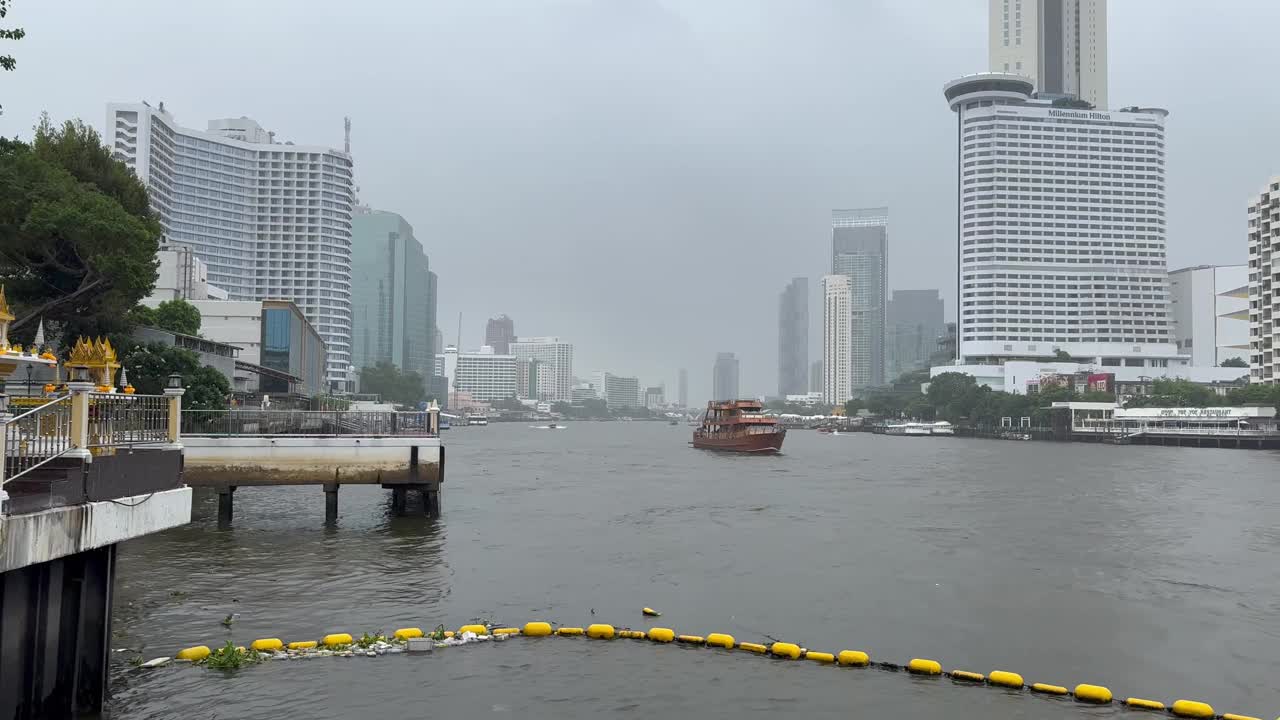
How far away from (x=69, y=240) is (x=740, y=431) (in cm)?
7421

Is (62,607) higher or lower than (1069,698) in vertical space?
higher

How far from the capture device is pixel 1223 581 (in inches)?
1014

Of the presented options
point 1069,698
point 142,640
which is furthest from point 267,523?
point 1069,698

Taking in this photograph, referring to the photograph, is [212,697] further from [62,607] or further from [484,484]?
[484,484]

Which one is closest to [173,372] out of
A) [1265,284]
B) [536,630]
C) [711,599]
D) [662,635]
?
[711,599]

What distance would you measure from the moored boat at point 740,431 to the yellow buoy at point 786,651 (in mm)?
78750

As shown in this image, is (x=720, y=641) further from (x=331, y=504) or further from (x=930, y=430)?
(x=930, y=430)

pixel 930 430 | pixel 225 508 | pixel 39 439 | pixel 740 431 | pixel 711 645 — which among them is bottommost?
pixel 930 430

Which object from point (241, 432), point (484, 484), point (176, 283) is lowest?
point (484, 484)

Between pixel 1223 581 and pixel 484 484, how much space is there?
3798 centimetres

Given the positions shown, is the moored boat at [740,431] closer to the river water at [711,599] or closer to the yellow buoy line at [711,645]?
the river water at [711,599]

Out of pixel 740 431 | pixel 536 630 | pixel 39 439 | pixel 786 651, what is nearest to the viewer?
pixel 39 439

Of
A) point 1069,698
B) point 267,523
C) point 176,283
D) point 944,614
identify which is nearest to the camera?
point 1069,698

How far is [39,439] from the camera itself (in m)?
11.3
